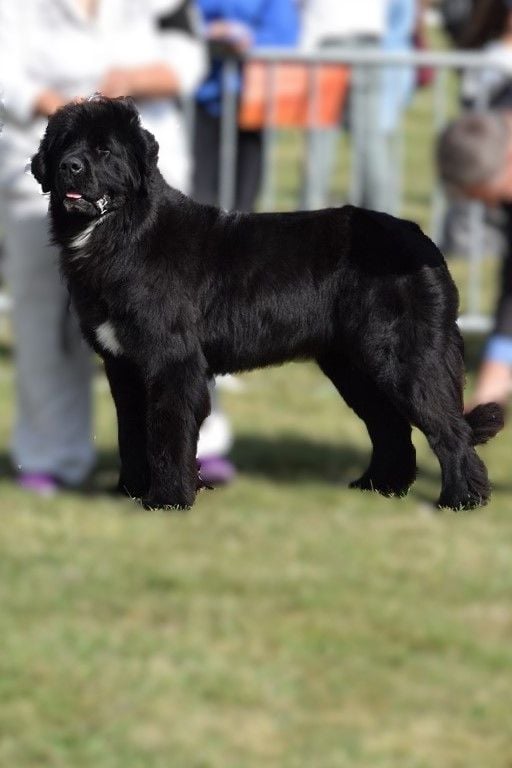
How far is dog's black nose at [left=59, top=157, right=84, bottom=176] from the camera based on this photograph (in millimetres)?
1009

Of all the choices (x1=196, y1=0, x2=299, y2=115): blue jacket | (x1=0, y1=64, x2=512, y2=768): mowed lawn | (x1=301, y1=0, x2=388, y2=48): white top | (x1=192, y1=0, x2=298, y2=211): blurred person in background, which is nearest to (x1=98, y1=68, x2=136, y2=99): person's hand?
(x1=192, y1=0, x2=298, y2=211): blurred person in background

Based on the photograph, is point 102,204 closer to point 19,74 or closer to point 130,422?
point 130,422

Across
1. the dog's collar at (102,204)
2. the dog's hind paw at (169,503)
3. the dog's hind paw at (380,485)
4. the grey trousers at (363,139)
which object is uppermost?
the dog's collar at (102,204)

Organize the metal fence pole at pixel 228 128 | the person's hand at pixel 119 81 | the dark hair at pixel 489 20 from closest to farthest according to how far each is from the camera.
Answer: the person's hand at pixel 119 81 < the metal fence pole at pixel 228 128 < the dark hair at pixel 489 20

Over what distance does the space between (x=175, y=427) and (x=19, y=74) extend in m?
0.51

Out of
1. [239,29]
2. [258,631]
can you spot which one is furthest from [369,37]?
[258,631]

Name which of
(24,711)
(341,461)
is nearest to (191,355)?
(24,711)

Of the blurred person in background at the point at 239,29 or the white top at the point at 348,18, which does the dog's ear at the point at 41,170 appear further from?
the white top at the point at 348,18

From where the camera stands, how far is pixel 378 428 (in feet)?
3.81

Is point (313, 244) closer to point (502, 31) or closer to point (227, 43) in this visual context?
point (227, 43)

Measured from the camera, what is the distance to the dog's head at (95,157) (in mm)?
1021

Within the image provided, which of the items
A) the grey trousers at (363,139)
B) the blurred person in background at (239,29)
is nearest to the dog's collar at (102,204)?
the blurred person in background at (239,29)

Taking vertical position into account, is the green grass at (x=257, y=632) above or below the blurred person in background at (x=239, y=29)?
below

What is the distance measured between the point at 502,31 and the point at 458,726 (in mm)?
11519
